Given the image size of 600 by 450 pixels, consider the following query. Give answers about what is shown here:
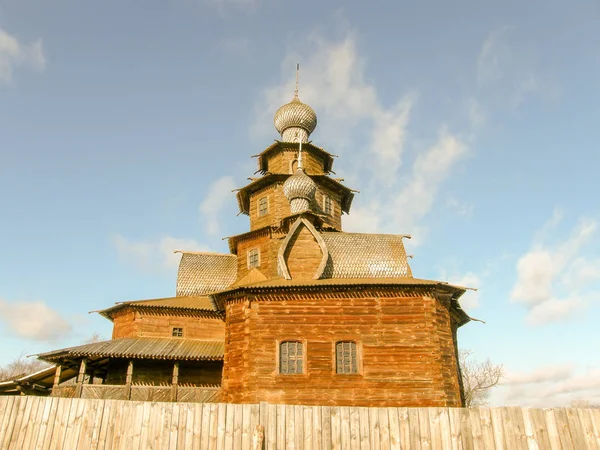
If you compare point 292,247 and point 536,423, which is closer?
point 536,423

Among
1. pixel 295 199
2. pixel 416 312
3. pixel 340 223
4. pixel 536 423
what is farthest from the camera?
pixel 340 223

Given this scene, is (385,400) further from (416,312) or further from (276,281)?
(276,281)

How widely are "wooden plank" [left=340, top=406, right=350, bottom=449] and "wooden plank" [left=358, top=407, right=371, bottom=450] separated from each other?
0.19 m

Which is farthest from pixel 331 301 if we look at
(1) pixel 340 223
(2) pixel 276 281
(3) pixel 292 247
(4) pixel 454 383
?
(1) pixel 340 223

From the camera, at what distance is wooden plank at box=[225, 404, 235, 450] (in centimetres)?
671

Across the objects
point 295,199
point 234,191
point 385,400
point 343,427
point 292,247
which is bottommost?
point 343,427

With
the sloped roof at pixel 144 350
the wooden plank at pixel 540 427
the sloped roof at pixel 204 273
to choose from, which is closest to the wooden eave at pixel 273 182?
the sloped roof at pixel 204 273

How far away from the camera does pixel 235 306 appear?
57.8ft

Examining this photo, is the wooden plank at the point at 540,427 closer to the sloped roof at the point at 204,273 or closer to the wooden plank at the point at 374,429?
the wooden plank at the point at 374,429

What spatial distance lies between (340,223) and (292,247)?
276 inches

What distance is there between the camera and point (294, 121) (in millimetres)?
28484

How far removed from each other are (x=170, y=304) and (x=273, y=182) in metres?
8.85

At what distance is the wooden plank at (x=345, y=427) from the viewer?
21.7 ft

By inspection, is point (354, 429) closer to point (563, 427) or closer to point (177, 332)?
point (563, 427)
